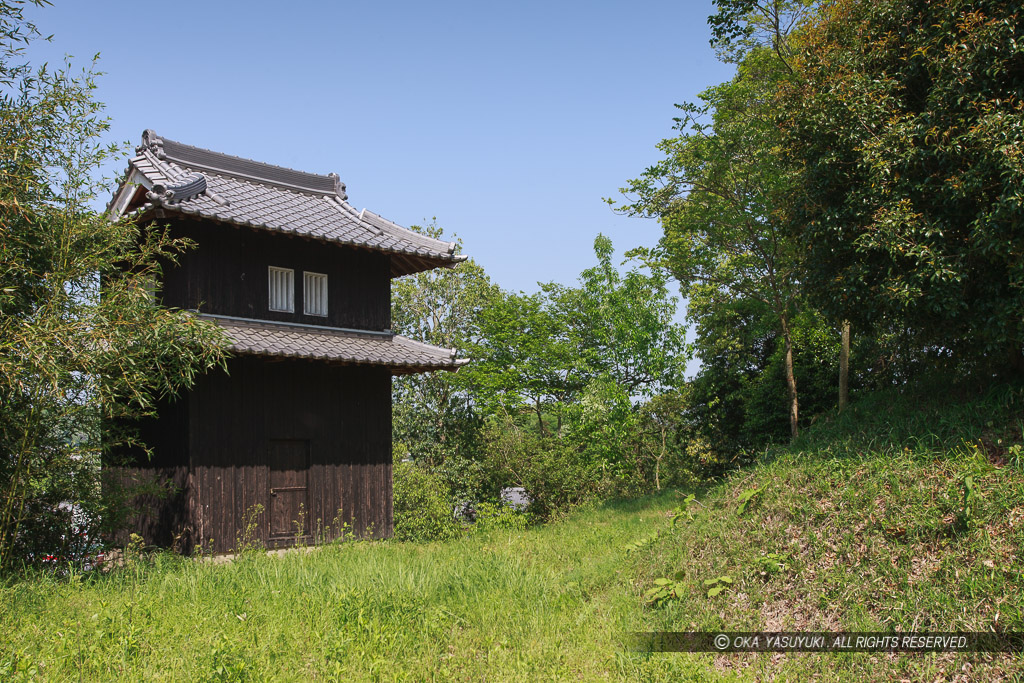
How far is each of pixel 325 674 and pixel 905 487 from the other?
5.47 m

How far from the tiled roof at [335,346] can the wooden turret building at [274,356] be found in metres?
0.03

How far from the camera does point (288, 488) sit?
1191 cm

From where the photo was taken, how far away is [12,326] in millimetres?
7078

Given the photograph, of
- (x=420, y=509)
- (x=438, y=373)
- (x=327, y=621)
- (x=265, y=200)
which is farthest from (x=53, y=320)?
(x=438, y=373)

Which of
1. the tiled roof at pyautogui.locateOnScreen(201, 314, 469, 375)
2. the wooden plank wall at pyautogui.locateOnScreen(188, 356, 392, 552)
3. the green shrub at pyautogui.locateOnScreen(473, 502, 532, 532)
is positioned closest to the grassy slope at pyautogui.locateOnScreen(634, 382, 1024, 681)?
the tiled roof at pyautogui.locateOnScreen(201, 314, 469, 375)

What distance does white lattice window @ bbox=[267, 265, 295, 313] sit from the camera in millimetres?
12164

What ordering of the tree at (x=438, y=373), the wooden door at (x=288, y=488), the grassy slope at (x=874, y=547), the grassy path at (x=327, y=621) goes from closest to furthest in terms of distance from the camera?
the grassy path at (x=327, y=621) → the grassy slope at (x=874, y=547) → the wooden door at (x=288, y=488) → the tree at (x=438, y=373)

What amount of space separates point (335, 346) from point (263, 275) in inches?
66.8

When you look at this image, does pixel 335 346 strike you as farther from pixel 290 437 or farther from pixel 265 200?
pixel 265 200

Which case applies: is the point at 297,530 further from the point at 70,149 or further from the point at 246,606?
the point at 70,149

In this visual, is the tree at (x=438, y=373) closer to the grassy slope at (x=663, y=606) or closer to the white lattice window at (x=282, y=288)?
the white lattice window at (x=282, y=288)

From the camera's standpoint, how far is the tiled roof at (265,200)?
10758 millimetres

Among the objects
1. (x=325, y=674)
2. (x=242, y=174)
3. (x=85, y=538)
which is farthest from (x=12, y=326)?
(x=242, y=174)

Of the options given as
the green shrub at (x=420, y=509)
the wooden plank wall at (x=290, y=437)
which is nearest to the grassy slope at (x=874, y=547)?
the wooden plank wall at (x=290, y=437)
